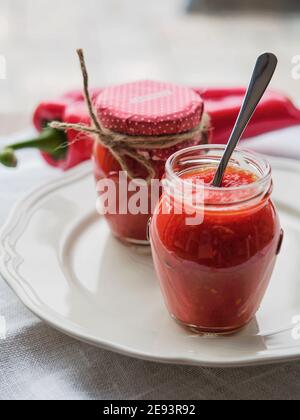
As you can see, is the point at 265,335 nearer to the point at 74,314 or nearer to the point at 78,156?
the point at 74,314

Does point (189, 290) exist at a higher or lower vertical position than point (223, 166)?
lower

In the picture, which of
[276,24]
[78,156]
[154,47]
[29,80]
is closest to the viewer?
[78,156]

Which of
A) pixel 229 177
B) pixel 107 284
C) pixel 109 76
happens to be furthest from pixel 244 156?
pixel 109 76

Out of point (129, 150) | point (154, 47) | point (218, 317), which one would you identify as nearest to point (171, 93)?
point (129, 150)

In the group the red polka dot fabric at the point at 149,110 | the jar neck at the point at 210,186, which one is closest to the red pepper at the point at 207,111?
the red polka dot fabric at the point at 149,110

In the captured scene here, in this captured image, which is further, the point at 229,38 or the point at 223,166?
the point at 229,38

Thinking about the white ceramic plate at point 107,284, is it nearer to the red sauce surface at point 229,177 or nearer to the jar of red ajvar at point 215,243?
the jar of red ajvar at point 215,243

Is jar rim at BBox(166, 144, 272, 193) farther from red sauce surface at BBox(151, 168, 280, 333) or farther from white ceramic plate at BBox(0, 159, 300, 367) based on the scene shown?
white ceramic plate at BBox(0, 159, 300, 367)

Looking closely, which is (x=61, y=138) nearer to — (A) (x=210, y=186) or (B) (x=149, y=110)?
(B) (x=149, y=110)
